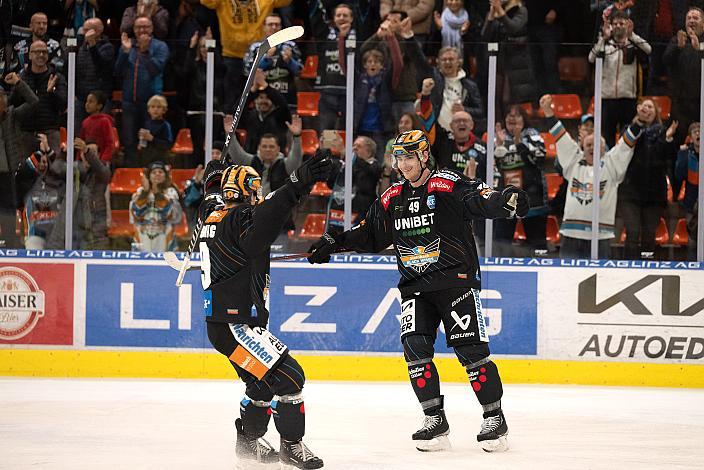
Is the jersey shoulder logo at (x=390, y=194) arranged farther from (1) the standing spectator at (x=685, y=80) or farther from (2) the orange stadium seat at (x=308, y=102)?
(1) the standing spectator at (x=685, y=80)

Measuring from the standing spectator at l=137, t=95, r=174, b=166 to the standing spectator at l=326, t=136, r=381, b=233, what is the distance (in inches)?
50.6

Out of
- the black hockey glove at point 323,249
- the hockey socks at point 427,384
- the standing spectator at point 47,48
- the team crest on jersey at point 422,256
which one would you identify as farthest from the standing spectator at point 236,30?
the hockey socks at point 427,384

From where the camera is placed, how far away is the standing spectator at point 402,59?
816 centimetres

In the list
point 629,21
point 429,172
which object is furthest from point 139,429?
point 629,21

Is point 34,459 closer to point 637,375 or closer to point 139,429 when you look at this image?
point 139,429

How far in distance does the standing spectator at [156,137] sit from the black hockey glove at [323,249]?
9.30 feet

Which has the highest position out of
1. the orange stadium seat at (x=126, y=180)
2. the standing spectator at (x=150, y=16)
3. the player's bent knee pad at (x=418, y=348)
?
the standing spectator at (x=150, y=16)

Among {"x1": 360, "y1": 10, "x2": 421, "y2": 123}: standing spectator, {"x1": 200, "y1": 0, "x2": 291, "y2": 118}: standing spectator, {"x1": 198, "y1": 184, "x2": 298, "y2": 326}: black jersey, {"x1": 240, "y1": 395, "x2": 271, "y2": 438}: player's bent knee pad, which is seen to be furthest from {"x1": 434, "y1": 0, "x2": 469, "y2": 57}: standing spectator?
{"x1": 240, "y1": 395, "x2": 271, "y2": 438}: player's bent knee pad

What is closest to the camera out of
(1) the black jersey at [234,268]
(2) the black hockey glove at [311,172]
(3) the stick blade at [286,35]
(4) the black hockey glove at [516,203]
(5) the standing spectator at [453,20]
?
(2) the black hockey glove at [311,172]

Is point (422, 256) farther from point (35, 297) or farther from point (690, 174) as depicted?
point (35, 297)

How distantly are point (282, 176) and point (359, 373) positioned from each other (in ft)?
5.33

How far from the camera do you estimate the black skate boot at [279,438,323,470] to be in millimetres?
4750

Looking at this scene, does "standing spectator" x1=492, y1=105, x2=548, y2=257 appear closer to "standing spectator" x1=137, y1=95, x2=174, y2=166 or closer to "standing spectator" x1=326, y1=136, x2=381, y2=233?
"standing spectator" x1=326, y1=136, x2=381, y2=233

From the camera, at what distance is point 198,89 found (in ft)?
27.0
